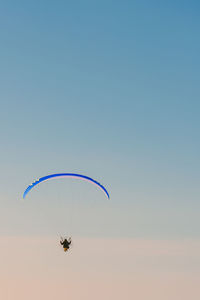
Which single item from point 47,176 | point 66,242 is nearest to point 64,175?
point 47,176

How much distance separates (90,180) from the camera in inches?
2520

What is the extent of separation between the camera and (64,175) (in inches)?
2511

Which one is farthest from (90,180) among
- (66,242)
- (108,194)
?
(66,242)

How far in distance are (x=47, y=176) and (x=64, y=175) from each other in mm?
1928

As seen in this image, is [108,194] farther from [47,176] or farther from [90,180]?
[47,176]

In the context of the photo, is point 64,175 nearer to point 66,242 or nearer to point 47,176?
point 47,176

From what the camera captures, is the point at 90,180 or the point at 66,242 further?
the point at 66,242

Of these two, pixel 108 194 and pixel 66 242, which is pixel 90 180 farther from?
pixel 66 242

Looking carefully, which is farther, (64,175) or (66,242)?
(66,242)

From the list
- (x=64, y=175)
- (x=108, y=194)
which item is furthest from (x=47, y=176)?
→ (x=108, y=194)

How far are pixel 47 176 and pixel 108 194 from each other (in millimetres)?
7008

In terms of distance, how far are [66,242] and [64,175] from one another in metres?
12.1

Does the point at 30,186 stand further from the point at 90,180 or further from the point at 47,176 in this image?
the point at 90,180

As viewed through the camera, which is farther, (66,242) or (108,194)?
(66,242)
